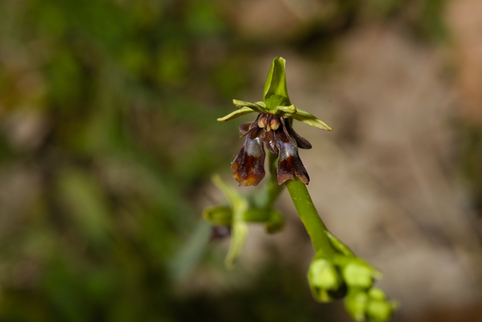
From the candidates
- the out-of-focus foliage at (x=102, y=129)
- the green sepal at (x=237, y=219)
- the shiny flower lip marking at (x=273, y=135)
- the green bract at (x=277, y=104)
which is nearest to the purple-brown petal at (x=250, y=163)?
the shiny flower lip marking at (x=273, y=135)

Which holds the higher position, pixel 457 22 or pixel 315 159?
pixel 457 22

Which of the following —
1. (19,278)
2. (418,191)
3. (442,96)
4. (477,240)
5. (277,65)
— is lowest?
(277,65)

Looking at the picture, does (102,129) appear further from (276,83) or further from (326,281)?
(326,281)

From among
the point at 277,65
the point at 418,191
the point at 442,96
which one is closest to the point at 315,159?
the point at 418,191

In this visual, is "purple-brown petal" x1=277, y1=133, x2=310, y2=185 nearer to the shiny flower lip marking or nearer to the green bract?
the shiny flower lip marking

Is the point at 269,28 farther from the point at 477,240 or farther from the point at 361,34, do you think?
the point at 477,240

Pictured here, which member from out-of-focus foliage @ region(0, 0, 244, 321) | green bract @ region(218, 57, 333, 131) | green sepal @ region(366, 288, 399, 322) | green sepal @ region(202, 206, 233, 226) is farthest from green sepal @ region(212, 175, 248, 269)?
out-of-focus foliage @ region(0, 0, 244, 321)

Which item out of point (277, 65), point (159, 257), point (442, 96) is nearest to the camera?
point (277, 65)

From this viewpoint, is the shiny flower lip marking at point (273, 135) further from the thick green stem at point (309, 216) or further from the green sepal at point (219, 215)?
the green sepal at point (219, 215)
